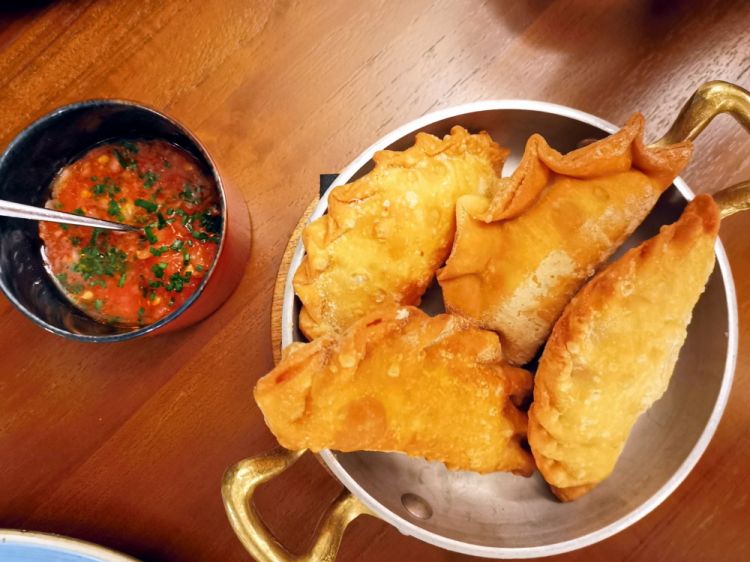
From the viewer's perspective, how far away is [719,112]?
78 cm

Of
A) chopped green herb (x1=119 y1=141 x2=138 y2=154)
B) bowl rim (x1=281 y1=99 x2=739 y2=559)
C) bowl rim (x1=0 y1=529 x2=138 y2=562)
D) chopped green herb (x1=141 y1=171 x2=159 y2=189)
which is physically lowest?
bowl rim (x1=0 y1=529 x2=138 y2=562)

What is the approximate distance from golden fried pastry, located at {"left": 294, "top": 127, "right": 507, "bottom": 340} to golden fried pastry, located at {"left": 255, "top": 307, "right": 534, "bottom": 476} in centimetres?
6

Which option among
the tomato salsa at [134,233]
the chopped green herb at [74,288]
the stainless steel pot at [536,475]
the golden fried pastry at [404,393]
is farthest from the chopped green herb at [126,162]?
the golden fried pastry at [404,393]

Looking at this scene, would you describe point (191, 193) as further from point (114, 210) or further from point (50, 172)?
point (50, 172)

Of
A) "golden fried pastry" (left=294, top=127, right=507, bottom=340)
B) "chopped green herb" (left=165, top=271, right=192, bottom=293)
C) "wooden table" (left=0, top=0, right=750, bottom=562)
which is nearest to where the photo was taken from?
"golden fried pastry" (left=294, top=127, right=507, bottom=340)

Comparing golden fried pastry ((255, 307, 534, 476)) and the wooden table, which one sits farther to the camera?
the wooden table

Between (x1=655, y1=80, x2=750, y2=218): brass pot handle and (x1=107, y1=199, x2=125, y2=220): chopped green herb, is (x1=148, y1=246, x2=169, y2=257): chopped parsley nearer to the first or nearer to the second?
(x1=107, y1=199, x2=125, y2=220): chopped green herb

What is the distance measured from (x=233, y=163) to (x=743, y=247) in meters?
0.90

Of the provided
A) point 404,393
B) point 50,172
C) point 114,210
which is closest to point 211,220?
point 114,210

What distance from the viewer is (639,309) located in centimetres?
71

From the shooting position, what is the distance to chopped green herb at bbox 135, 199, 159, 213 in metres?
0.94

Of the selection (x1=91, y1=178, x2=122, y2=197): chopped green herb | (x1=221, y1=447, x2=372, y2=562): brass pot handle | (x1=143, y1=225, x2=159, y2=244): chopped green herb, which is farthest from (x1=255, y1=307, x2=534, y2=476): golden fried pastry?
(x1=91, y1=178, x2=122, y2=197): chopped green herb

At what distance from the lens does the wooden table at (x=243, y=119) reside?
104 centimetres

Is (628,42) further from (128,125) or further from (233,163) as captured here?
(128,125)
